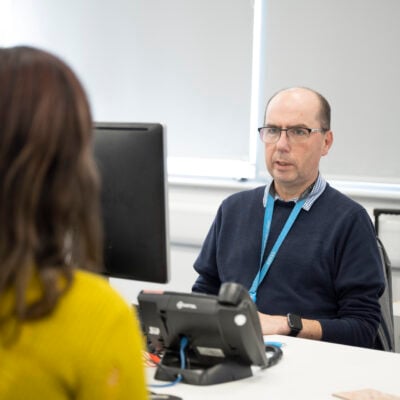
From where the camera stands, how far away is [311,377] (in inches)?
71.6

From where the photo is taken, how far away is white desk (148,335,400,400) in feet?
5.57

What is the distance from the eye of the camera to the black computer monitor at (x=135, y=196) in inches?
70.5

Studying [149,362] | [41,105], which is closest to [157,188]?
[149,362]

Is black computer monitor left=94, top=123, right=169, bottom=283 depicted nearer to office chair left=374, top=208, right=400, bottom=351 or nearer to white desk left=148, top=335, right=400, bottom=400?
white desk left=148, top=335, right=400, bottom=400

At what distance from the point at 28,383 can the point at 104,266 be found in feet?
3.13

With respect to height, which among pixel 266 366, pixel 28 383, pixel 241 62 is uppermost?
pixel 241 62

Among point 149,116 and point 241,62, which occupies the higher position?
point 241,62

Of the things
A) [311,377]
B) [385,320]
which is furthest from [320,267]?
[311,377]

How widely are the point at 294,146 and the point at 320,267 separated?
1.49ft

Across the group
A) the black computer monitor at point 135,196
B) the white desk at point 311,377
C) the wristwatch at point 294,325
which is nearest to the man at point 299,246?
the wristwatch at point 294,325

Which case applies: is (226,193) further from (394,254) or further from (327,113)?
(327,113)

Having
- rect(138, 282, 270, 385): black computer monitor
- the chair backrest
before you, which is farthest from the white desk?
the chair backrest

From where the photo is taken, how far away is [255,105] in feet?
13.1

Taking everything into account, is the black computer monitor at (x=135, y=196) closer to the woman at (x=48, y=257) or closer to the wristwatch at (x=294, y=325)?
the wristwatch at (x=294, y=325)
